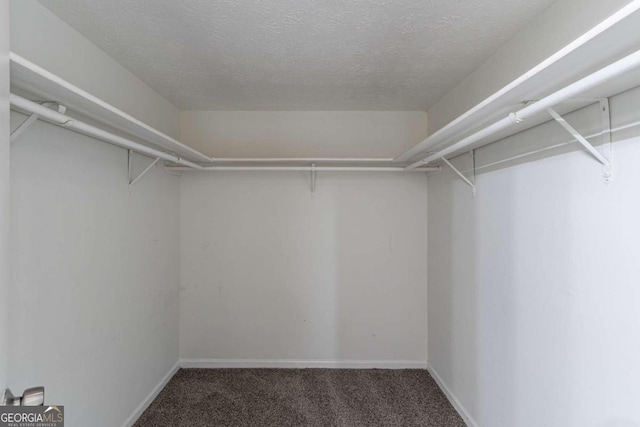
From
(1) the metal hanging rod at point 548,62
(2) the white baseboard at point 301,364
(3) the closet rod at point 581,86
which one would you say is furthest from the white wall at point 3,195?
(2) the white baseboard at point 301,364

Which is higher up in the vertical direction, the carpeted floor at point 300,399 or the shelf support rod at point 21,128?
the shelf support rod at point 21,128

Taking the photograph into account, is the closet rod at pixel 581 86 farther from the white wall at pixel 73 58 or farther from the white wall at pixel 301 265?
the white wall at pixel 73 58

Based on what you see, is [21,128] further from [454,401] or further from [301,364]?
[454,401]

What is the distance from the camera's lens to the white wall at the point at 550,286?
1088mm

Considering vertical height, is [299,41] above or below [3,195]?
above

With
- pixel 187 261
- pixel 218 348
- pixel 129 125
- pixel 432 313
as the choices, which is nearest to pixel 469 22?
pixel 129 125

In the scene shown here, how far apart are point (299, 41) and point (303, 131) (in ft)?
4.03

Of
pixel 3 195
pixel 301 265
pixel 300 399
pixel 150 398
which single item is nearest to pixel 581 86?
pixel 3 195

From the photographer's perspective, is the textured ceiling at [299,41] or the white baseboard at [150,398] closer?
the textured ceiling at [299,41]

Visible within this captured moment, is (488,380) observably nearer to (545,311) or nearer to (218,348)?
(545,311)

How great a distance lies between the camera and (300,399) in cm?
239

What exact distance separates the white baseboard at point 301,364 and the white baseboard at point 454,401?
18 cm

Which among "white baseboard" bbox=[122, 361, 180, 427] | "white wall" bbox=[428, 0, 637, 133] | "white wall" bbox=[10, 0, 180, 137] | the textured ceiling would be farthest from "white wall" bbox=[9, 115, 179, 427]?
"white wall" bbox=[428, 0, 637, 133]

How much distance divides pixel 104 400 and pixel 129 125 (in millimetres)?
1570
